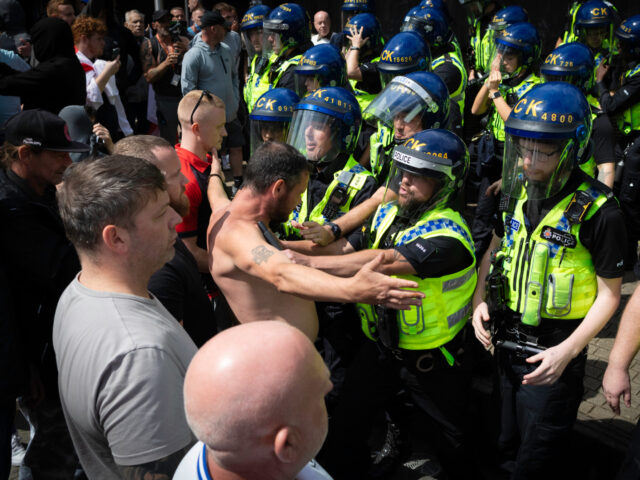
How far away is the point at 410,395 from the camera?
121 inches

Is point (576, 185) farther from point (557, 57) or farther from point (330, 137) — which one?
point (557, 57)

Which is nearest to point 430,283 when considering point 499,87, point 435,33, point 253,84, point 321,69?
point 321,69

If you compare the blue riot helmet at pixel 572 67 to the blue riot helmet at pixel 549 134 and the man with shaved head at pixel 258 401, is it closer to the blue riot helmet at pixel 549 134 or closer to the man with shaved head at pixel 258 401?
the blue riot helmet at pixel 549 134

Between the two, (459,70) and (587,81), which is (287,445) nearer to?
(587,81)

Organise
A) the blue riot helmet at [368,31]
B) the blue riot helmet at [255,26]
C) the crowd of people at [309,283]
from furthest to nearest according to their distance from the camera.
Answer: the blue riot helmet at [255,26] < the blue riot helmet at [368,31] < the crowd of people at [309,283]

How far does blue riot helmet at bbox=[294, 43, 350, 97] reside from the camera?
5051 mm

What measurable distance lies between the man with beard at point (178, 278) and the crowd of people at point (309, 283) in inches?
0.5

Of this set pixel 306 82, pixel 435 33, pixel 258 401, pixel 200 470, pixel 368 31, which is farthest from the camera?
pixel 368 31

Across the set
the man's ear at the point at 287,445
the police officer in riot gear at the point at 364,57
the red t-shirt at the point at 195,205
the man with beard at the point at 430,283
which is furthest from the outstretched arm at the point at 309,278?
the police officer in riot gear at the point at 364,57

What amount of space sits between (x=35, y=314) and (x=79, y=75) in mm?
3018

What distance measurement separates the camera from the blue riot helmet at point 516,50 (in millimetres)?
5246

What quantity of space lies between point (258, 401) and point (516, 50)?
5017 millimetres

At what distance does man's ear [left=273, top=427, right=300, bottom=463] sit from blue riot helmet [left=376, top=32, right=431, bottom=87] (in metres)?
4.23

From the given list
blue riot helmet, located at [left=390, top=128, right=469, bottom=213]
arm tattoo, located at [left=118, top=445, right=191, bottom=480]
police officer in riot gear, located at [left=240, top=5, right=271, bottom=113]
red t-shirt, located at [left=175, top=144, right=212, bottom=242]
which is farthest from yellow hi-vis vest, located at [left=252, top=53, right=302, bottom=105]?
arm tattoo, located at [left=118, top=445, right=191, bottom=480]
